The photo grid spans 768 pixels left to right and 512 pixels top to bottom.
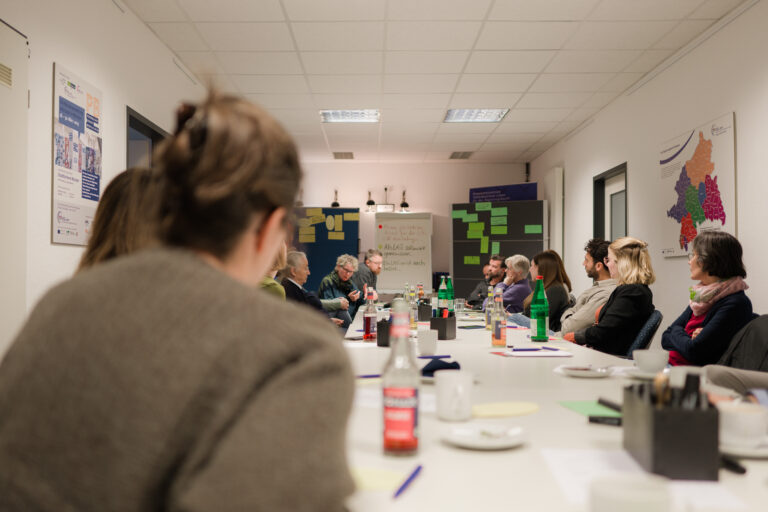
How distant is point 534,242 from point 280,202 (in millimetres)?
7187

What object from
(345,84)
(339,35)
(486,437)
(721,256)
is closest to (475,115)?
(345,84)

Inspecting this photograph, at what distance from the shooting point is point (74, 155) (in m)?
3.14

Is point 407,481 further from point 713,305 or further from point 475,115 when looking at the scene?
point 475,115

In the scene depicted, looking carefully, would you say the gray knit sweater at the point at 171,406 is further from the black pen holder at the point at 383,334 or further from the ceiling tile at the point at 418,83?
the ceiling tile at the point at 418,83

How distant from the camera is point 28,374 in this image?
1.83 feet

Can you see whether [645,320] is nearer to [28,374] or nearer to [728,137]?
[728,137]

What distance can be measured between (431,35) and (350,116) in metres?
2.22

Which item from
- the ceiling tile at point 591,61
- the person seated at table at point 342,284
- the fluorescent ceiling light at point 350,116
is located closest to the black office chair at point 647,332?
the ceiling tile at point 591,61

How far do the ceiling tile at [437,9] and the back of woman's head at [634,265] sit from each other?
67.7 inches

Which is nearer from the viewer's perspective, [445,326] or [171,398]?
[171,398]

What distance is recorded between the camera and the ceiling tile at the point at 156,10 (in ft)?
11.7

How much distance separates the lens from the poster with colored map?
3.76 meters

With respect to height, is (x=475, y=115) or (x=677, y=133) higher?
(x=475, y=115)

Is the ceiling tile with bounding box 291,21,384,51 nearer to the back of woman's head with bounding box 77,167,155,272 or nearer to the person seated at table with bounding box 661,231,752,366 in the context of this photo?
the person seated at table with bounding box 661,231,752,366
